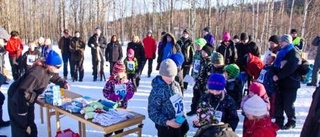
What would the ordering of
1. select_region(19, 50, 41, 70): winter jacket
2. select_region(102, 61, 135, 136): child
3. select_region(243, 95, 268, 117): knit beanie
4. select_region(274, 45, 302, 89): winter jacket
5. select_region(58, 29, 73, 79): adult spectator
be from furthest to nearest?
select_region(58, 29, 73, 79): adult spectator, select_region(19, 50, 41, 70): winter jacket, select_region(274, 45, 302, 89): winter jacket, select_region(102, 61, 135, 136): child, select_region(243, 95, 268, 117): knit beanie

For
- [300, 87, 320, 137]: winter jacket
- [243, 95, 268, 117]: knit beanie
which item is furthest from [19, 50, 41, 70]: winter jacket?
[300, 87, 320, 137]: winter jacket

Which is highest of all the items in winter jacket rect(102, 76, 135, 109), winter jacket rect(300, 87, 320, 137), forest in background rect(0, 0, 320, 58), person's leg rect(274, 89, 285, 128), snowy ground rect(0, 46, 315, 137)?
forest in background rect(0, 0, 320, 58)

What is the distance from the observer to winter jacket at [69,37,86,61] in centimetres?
969

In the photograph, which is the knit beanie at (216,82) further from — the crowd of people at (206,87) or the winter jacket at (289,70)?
the winter jacket at (289,70)

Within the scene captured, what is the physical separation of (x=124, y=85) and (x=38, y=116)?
99.3 inches

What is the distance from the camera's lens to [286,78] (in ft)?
16.3

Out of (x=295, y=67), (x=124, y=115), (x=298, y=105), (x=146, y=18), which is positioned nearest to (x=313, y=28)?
(x=146, y=18)

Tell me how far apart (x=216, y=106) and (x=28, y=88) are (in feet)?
7.65

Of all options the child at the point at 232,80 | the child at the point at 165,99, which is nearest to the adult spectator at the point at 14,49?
the child at the point at 232,80

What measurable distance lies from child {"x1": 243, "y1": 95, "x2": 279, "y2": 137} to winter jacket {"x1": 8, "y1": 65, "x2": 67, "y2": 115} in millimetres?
2562

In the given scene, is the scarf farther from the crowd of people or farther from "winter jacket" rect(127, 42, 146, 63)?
"winter jacket" rect(127, 42, 146, 63)

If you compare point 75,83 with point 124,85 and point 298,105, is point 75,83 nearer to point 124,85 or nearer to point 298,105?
point 124,85

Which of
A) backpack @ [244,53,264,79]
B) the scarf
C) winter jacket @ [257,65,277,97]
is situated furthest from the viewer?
backpack @ [244,53,264,79]

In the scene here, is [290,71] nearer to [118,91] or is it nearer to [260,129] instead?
[260,129]
